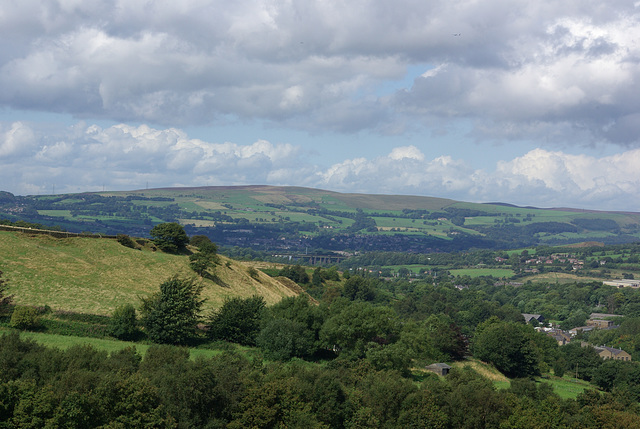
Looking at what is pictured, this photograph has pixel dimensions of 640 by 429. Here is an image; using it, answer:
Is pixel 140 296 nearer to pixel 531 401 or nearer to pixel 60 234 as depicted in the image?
pixel 60 234

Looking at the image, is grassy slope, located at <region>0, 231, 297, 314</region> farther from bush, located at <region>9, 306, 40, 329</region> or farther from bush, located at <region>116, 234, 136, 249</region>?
bush, located at <region>9, 306, 40, 329</region>

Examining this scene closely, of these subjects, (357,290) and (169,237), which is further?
(357,290)

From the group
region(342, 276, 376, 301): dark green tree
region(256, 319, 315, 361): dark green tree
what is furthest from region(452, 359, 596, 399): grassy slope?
region(342, 276, 376, 301): dark green tree

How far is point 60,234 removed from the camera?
8550 cm

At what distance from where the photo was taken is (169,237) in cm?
9575

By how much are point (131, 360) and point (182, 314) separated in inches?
673

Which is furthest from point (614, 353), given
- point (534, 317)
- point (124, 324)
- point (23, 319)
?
point (23, 319)

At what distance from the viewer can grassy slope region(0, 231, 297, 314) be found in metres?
67.8

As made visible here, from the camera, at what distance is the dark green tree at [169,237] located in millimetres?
94500

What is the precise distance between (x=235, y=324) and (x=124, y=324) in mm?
12133

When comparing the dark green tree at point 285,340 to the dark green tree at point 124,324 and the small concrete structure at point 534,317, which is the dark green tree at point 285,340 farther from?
the small concrete structure at point 534,317

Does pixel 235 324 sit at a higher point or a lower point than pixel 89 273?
lower

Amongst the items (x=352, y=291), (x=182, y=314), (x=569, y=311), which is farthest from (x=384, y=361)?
(x=569, y=311)

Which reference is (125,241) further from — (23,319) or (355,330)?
(355,330)
